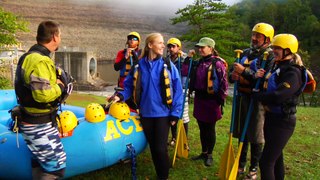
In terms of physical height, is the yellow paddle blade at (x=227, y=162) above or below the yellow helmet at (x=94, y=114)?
below

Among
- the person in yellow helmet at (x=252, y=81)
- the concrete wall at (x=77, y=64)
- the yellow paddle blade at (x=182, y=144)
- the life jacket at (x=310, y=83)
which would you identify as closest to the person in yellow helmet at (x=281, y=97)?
the life jacket at (x=310, y=83)

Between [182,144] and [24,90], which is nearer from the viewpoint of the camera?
[24,90]

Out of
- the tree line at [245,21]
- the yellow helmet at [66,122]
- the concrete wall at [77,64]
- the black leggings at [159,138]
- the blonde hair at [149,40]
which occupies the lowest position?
the concrete wall at [77,64]

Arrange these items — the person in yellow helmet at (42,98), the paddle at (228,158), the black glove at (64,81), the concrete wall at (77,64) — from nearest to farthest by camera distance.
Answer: the person in yellow helmet at (42,98) < the black glove at (64,81) < the paddle at (228,158) < the concrete wall at (77,64)

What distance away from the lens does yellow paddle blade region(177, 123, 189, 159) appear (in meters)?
4.57

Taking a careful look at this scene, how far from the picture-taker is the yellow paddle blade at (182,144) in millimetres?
4570

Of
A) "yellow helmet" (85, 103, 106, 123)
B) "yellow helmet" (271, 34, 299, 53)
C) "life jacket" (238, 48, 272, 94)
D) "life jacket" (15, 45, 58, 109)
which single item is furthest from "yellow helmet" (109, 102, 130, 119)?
"yellow helmet" (271, 34, 299, 53)

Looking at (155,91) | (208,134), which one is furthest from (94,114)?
(208,134)

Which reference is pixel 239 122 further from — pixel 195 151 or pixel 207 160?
pixel 195 151

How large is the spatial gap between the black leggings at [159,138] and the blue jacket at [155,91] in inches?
3.5

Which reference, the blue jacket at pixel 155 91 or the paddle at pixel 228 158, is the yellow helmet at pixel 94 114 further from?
the paddle at pixel 228 158

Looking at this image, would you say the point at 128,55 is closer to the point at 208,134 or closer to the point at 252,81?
the point at 208,134

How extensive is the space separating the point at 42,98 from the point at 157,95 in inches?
54.8

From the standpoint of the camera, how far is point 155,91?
11.7ft
